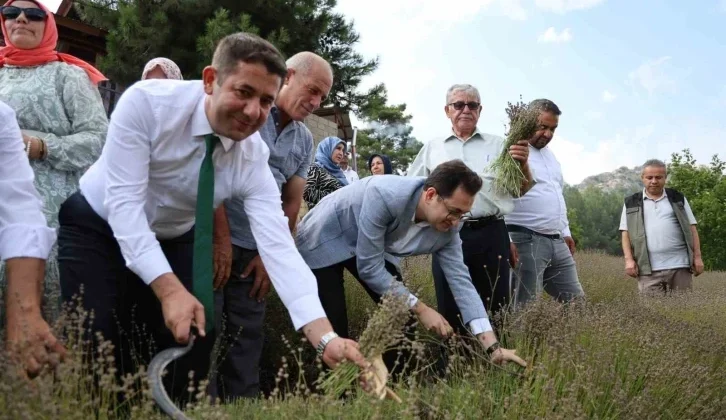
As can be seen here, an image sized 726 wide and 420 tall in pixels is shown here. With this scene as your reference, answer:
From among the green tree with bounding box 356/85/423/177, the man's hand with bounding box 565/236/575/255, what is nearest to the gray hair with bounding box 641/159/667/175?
the man's hand with bounding box 565/236/575/255

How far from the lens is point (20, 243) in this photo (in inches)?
92.8

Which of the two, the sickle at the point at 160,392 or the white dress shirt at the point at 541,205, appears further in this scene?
the white dress shirt at the point at 541,205

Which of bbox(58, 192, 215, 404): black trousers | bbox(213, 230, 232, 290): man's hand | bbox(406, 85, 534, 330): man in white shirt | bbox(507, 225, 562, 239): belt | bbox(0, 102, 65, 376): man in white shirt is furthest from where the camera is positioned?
bbox(507, 225, 562, 239): belt

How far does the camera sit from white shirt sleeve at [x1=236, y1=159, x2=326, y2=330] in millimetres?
2686

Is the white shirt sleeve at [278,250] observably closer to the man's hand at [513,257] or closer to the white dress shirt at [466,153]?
the white dress shirt at [466,153]

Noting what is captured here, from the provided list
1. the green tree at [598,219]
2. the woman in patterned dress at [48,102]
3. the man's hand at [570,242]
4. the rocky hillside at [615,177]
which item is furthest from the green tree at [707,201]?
the rocky hillside at [615,177]

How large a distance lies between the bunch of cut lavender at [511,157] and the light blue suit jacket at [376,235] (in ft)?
2.85

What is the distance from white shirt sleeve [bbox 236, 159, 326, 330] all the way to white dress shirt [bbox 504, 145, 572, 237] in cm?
287

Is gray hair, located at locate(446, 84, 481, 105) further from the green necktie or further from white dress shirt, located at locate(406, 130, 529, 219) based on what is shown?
the green necktie

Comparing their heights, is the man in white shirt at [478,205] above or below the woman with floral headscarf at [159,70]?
below

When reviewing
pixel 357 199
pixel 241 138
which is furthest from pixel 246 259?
pixel 241 138

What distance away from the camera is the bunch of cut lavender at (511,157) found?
4.89 meters

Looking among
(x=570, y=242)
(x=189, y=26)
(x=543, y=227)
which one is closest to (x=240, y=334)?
(x=543, y=227)

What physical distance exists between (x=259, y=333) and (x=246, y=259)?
37 centimetres
